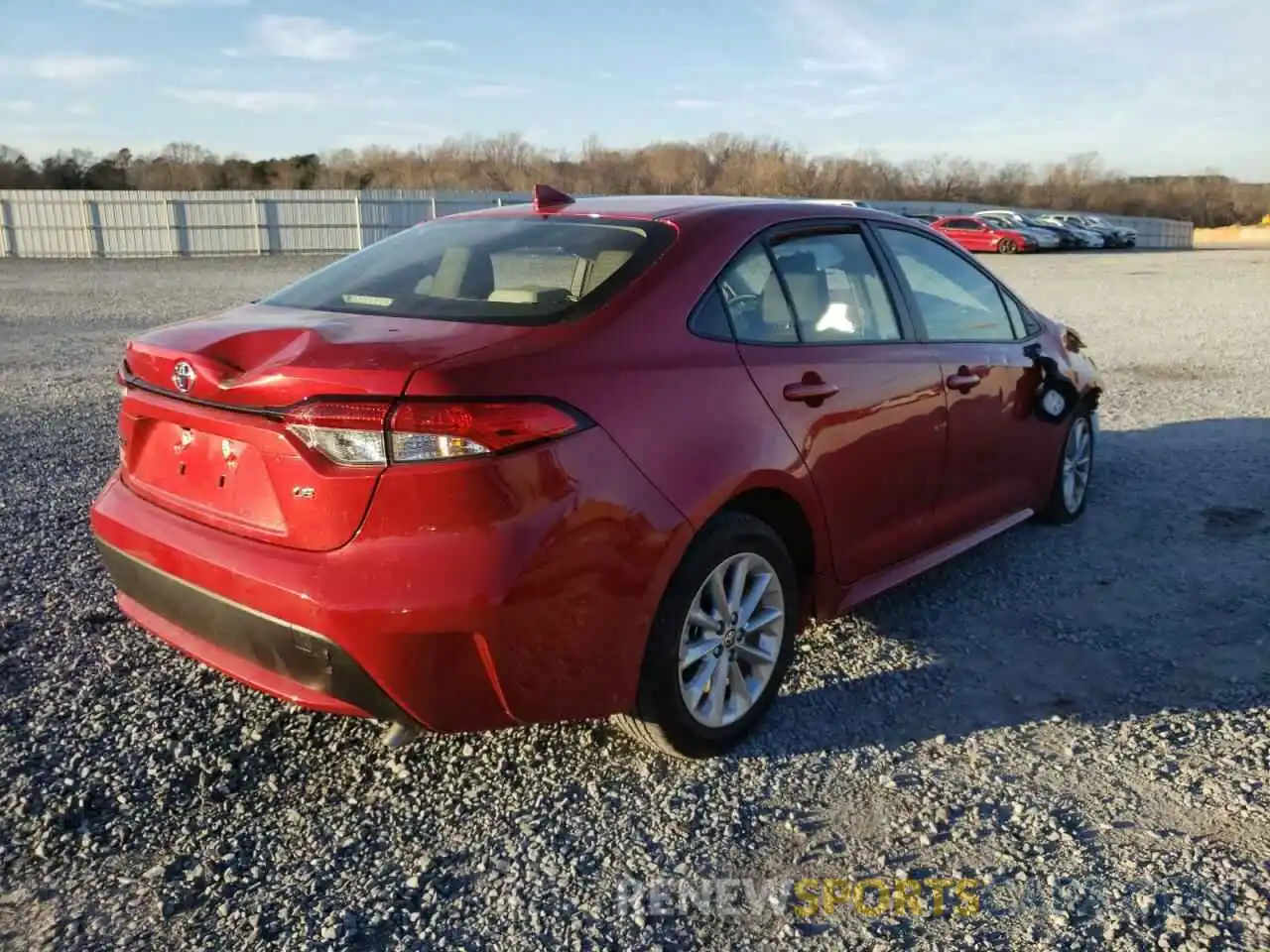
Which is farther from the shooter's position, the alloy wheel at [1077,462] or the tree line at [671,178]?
the tree line at [671,178]

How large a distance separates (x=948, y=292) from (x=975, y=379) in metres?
0.41

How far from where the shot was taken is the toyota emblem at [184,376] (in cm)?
279

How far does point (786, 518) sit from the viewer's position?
11.1ft

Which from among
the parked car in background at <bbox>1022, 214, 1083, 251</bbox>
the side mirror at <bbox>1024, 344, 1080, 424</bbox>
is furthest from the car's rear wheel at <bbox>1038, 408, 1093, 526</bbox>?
the parked car in background at <bbox>1022, 214, 1083, 251</bbox>

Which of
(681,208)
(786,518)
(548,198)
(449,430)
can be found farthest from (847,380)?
(449,430)

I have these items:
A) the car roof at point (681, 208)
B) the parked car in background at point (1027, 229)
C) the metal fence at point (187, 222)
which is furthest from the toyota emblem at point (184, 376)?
the parked car in background at point (1027, 229)

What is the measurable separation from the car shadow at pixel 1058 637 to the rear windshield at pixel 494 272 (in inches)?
60.0

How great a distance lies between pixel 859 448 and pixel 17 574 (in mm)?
3595

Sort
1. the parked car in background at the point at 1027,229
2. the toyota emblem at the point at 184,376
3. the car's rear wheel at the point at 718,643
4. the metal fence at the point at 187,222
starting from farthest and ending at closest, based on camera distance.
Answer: the parked car in background at the point at 1027,229 < the metal fence at the point at 187,222 < the car's rear wheel at the point at 718,643 < the toyota emblem at the point at 184,376

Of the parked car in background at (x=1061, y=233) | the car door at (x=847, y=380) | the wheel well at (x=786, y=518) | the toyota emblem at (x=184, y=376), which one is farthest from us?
the parked car in background at (x=1061, y=233)

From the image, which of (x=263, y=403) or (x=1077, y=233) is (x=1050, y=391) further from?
(x=1077, y=233)

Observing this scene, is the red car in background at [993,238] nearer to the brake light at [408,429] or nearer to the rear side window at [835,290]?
the rear side window at [835,290]

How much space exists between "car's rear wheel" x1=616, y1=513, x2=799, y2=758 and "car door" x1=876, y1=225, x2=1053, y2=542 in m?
1.15

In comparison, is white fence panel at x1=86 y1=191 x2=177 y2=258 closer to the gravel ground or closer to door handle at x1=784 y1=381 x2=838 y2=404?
the gravel ground
